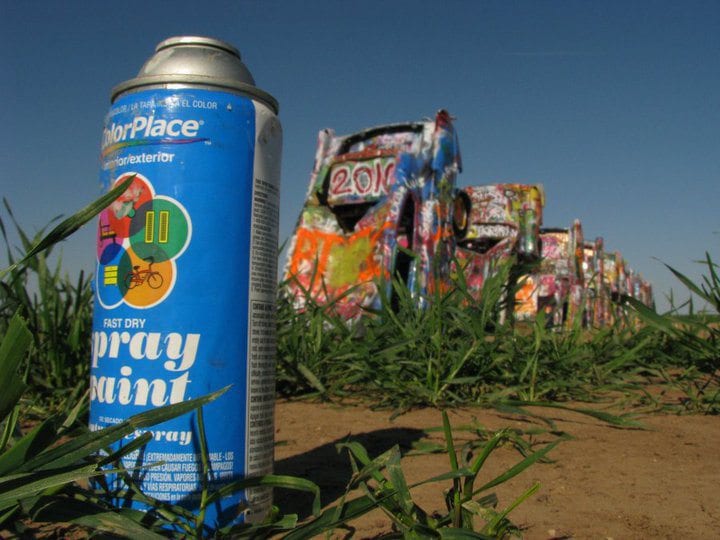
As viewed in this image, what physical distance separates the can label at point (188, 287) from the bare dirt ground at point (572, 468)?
257mm

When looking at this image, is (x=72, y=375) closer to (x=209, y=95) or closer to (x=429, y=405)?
(x=429, y=405)

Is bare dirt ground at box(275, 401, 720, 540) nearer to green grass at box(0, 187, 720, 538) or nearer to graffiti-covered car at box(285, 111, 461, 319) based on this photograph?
green grass at box(0, 187, 720, 538)

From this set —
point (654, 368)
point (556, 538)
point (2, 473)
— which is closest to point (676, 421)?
point (654, 368)

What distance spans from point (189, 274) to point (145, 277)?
0.08m

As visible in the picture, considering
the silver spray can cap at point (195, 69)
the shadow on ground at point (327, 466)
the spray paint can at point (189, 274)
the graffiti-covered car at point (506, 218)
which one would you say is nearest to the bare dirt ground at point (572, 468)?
the shadow on ground at point (327, 466)

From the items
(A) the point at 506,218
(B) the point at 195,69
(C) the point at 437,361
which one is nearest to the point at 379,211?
(C) the point at 437,361

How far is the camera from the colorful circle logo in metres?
1.14

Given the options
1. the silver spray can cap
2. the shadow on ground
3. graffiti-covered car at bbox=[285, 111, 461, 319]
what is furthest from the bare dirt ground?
graffiti-covered car at bbox=[285, 111, 461, 319]

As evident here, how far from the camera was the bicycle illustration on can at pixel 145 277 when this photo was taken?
3.73 feet

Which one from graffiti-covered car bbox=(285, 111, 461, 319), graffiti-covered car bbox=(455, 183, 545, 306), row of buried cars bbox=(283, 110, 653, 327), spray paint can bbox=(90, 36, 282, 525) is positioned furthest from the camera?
graffiti-covered car bbox=(455, 183, 545, 306)

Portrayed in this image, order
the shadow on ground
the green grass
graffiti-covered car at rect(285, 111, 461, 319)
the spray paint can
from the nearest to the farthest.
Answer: the spray paint can, the shadow on ground, the green grass, graffiti-covered car at rect(285, 111, 461, 319)

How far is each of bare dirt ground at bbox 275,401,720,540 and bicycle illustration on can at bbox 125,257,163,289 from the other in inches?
19.8

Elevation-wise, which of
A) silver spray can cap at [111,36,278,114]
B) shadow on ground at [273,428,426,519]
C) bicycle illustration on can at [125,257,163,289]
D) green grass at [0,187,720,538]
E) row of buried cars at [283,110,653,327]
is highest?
row of buried cars at [283,110,653,327]

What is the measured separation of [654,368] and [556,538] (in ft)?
5.86
